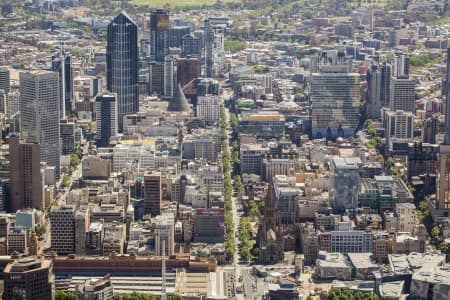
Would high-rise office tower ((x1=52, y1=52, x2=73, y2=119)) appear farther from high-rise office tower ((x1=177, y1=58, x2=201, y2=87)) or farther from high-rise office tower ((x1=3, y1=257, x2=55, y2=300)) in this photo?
high-rise office tower ((x1=3, y1=257, x2=55, y2=300))

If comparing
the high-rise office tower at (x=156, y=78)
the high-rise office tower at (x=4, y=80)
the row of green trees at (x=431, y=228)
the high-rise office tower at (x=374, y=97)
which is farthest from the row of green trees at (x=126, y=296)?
the high-rise office tower at (x=156, y=78)

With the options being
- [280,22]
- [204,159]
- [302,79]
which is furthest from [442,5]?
[204,159]

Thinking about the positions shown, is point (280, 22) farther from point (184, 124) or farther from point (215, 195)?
point (215, 195)

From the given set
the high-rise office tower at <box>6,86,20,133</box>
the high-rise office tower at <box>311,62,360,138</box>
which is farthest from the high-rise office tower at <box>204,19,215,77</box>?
the high-rise office tower at <box>311,62,360,138</box>

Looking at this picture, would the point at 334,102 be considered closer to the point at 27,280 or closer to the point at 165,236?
the point at 165,236

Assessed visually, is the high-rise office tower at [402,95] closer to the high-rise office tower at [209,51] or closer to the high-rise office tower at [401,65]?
the high-rise office tower at [401,65]

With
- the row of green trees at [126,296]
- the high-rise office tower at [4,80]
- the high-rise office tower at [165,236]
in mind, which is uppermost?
the high-rise office tower at [4,80]

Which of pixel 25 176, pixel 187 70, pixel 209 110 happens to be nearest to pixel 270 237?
pixel 25 176
